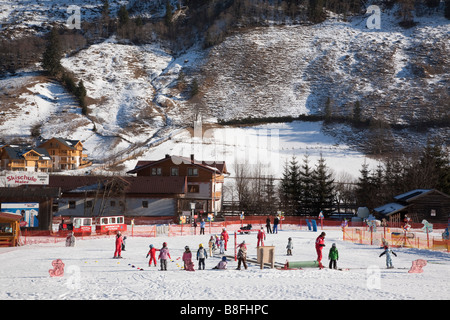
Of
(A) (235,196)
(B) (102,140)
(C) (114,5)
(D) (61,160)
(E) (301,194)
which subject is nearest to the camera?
(E) (301,194)

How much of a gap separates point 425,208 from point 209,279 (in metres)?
34.2

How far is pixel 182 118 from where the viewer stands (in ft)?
331

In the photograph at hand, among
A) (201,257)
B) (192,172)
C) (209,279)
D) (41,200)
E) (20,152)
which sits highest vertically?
(20,152)

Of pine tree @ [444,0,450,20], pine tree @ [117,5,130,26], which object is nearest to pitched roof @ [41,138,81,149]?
pine tree @ [117,5,130,26]

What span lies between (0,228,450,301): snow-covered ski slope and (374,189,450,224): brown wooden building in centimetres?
1990

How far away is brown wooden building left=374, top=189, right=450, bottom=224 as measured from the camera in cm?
4274

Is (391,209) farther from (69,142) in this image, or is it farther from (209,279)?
(69,142)

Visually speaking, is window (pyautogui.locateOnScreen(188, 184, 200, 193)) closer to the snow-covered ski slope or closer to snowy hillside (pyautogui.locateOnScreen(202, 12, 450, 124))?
the snow-covered ski slope

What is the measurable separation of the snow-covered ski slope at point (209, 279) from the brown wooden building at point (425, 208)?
1990 cm

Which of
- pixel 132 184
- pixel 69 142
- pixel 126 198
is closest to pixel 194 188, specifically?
pixel 132 184

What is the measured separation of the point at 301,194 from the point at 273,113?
56.0m

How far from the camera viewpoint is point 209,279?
51.7 ft
